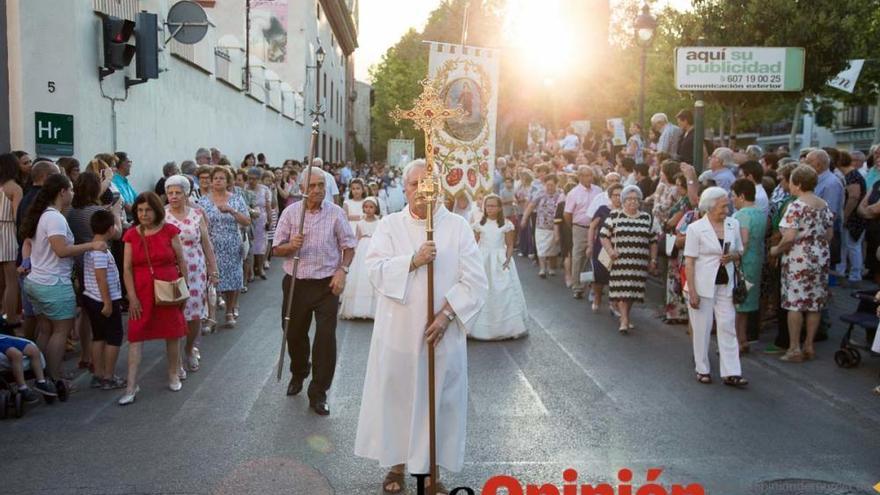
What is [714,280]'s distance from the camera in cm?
818

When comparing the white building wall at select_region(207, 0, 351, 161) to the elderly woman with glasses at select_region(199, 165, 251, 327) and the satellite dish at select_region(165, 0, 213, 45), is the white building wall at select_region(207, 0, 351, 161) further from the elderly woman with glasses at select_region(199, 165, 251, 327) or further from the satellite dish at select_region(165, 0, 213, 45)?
the elderly woman with glasses at select_region(199, 165, 251, 327)

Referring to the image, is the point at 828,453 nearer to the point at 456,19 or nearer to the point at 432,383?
the point at 432,383

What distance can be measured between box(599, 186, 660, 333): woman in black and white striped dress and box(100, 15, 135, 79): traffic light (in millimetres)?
7785

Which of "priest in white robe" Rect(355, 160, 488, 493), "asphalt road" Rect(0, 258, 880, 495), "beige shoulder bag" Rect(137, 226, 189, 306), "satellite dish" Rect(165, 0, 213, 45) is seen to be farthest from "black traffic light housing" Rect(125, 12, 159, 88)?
"priest in white robe" Rect(355, 160, 488, 493)

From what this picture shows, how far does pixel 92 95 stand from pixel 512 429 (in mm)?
9321

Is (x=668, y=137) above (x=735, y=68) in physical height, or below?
below

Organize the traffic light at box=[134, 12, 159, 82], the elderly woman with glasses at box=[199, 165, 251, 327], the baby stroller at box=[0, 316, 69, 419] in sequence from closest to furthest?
the baby stroller at box=[0, 316, 69, 419]
the elderly woman with glasses at box=[199, 165, 251, 327]
the traffic light at box=[134, 12, 159, 82]

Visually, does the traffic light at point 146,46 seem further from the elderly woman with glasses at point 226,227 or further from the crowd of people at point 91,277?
the crowd of people at point 91,277

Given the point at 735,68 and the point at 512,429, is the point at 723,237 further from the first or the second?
the point at 735,68

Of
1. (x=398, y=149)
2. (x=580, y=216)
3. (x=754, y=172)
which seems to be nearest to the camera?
(x=754, y=172)

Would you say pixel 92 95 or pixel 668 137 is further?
pixel 668 137

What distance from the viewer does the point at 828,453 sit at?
6.21m

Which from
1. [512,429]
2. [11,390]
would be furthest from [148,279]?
[512,429]

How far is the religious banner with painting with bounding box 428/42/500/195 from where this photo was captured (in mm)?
11344
